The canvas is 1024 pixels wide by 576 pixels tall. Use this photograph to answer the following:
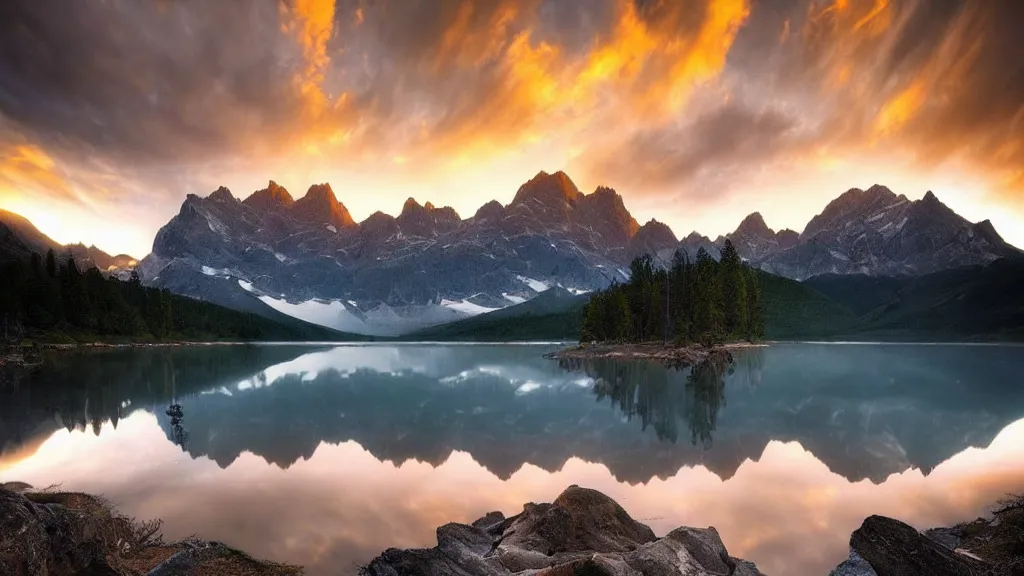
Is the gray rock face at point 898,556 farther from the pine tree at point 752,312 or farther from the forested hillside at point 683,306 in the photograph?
the pine tree at point 752,312

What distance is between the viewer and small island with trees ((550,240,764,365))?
114750 mm

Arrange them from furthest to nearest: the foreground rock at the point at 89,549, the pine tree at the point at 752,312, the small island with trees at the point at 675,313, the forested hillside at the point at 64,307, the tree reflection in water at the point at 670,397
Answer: the forested hillside at the point at 64,307, the pine tree at the point at 752,312, the small island with trees at the point at 675,313, the tree reflection in water at the point at 670,397, the foreground rock at the point at 89,549

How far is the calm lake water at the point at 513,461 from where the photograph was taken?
14.7m

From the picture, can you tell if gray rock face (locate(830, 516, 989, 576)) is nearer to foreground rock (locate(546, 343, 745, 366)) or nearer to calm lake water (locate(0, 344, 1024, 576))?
calm lake water (locate(0, 344, 1024, 576))

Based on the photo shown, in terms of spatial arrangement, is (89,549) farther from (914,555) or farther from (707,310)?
(707,310)

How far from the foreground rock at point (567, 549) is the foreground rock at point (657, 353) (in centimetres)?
7308

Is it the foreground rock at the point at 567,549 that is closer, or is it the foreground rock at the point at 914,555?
the foreground rock at the point at 567,549

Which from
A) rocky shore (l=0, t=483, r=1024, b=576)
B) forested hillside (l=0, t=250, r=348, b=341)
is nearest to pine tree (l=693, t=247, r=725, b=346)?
rocky shore (l=0, t=483, r=1024, b=576)

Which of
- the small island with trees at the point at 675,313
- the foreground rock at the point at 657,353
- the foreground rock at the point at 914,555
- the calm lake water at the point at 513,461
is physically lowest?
the calm lake water at the point at 513,461

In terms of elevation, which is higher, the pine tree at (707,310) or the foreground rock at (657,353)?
the pine tree at (707,310)

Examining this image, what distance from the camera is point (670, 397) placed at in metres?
43.0

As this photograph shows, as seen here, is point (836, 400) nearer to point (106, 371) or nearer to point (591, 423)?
point (591, 423)

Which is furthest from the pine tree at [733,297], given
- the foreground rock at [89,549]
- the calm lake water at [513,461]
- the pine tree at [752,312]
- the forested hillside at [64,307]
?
the forested hillside at [64,307]

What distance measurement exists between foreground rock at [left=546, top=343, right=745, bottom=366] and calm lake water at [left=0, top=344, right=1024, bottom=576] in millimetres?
42669
